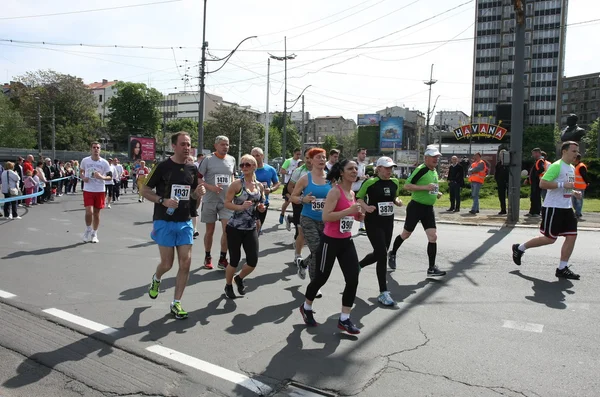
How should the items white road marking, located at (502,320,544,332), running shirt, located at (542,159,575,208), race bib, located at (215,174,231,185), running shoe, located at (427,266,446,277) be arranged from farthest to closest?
race bib, located at (215,174,231,185)
running shoe, located at (427,266,446,277)
running shirt, located at (542,159,575,208)
white road marking, located at (502,320,544,332)

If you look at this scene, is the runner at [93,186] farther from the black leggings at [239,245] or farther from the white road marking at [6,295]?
the black leggings at [239,245]

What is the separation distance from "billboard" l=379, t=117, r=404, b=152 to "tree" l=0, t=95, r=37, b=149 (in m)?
63.7

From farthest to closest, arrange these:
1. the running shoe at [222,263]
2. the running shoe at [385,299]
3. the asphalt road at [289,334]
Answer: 1. the running shoe at [222,263]
2. the running shoe at [385,299]
3. the asphalt road at [289,334]

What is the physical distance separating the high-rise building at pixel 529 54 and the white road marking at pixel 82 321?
113 m

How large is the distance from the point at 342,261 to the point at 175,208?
183 centimetres

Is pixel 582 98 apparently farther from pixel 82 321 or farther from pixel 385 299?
pixel 82 321

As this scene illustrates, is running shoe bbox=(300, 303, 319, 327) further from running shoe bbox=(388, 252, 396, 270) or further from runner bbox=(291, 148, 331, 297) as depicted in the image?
running shoe bbox=(388, 252, 396, 270)

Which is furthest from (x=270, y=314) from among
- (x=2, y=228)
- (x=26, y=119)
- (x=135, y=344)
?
(x=26, y=119)

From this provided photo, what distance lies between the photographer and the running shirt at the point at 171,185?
531cm

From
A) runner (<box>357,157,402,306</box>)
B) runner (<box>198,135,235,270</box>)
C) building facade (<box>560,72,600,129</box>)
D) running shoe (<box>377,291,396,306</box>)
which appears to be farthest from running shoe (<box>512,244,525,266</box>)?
building facade (<box>560,72,600,129</box>)

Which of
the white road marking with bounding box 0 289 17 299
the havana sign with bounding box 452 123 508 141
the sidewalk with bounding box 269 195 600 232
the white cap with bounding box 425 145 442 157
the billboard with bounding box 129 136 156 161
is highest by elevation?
the havana sign with bounding box 452 123 508 141

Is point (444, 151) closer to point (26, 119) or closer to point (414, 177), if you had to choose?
point (26, 119)

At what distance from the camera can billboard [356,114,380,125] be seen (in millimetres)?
124175

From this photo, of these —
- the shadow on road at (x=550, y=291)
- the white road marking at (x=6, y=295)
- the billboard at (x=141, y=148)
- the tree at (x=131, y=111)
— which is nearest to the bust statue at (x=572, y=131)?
the shadow on road at (x=550, y=291)
